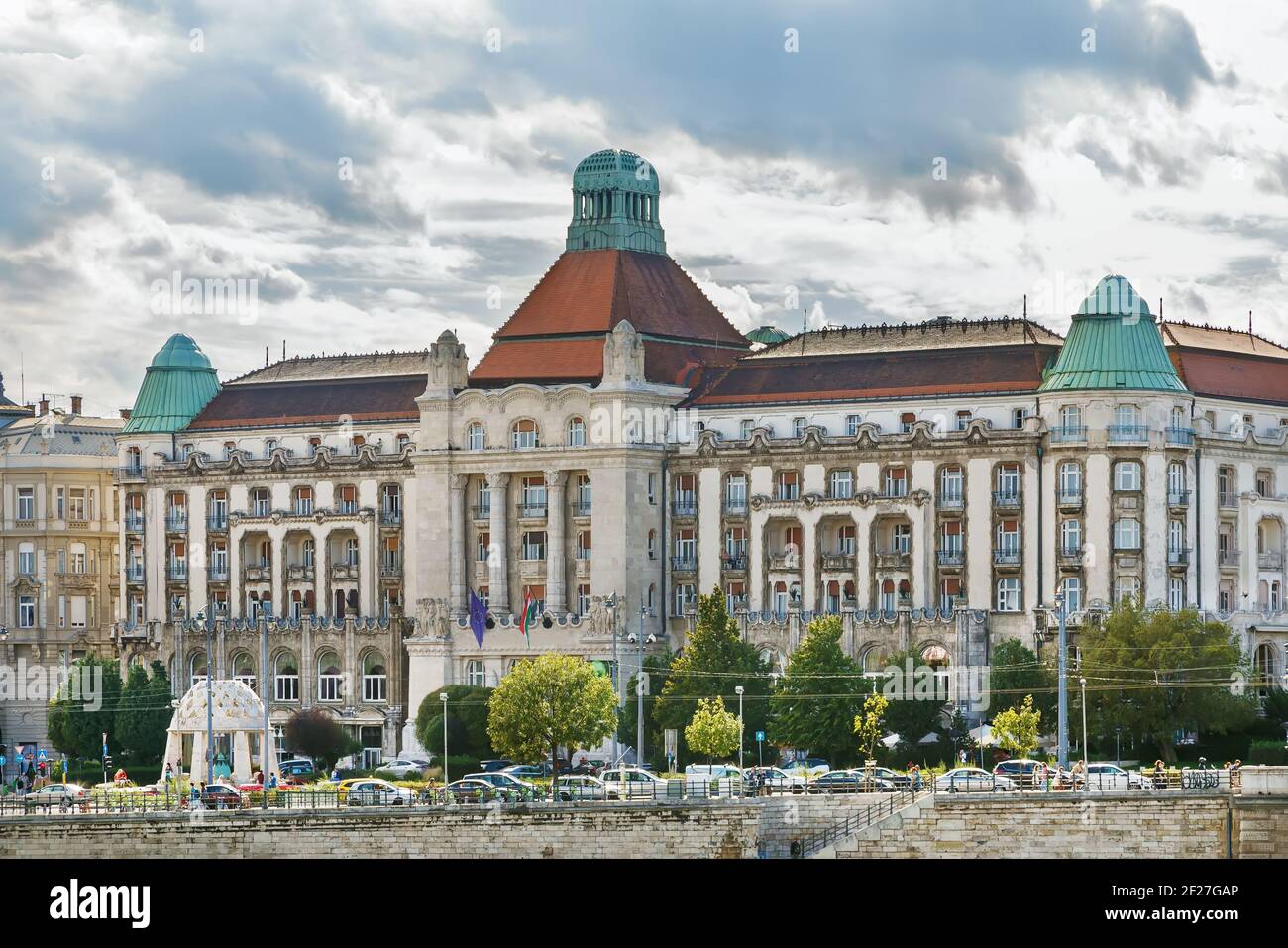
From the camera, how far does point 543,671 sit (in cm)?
17538

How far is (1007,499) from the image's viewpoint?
194750mm

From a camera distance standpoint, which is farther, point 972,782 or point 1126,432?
point 1126,432

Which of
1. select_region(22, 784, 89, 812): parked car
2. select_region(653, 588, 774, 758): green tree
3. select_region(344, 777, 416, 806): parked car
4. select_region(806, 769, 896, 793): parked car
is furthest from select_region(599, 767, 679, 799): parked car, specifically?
select_region(22, 784, 89, 812): parked car

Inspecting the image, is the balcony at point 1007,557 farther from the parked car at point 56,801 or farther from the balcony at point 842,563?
the parked car at point 56,801

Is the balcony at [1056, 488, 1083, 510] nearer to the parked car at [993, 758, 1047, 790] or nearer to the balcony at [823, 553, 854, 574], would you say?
the balcony at [823, 553, 854, 574]

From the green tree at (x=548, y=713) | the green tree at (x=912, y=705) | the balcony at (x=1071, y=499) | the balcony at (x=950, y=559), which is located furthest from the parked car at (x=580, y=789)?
the balcony at (x=1071, y=499)

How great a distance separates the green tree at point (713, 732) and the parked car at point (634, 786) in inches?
329

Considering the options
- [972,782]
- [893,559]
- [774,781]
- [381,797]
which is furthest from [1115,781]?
[893,559]

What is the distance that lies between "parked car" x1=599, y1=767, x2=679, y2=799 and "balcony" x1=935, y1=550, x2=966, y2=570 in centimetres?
Answer: 3536

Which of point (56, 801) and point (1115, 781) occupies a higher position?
point (1115, 781)

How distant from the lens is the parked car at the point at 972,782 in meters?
148

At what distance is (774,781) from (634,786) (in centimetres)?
683

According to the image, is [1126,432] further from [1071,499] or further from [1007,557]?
[1007,557]
